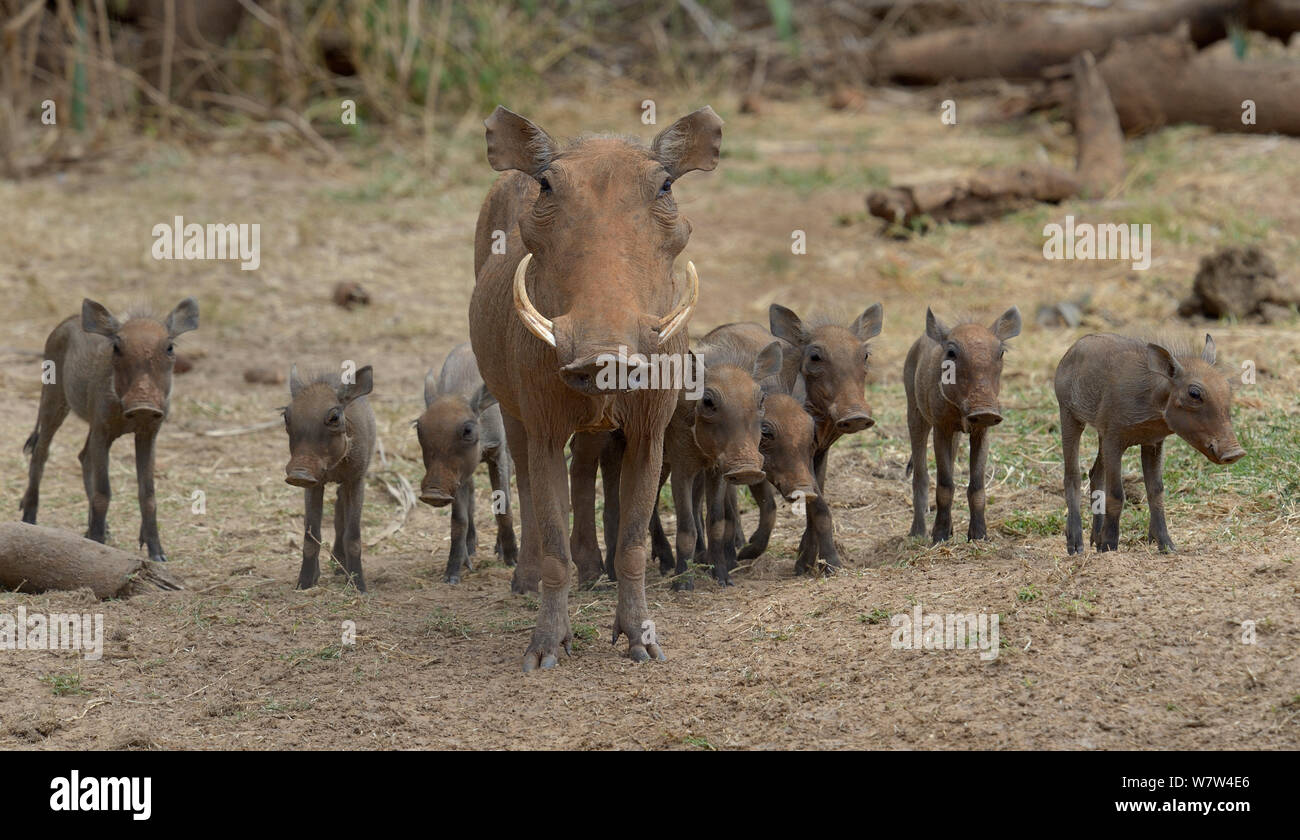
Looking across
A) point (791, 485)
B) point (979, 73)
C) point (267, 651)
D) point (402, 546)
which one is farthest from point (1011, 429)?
point (979, 73)

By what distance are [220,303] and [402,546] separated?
4535mm

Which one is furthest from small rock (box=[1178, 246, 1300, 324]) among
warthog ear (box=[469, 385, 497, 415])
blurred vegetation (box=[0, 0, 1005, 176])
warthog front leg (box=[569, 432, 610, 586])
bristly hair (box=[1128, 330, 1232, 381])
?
blurred vegetation (box=[0, 0, 1005, 176])

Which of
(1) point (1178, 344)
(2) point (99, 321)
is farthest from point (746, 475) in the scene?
(2) point (99, 321)

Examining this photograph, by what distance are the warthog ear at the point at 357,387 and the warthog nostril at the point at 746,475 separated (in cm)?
180

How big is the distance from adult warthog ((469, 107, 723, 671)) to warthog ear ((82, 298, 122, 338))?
7.15 feet

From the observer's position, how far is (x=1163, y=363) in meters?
5.42

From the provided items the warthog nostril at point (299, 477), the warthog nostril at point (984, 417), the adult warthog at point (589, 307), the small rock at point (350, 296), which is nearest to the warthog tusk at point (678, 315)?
the adult warthog at point (589, 307)

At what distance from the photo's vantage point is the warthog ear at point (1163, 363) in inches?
211

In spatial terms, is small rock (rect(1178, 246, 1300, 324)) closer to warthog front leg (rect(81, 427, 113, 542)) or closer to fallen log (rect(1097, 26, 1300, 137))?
fallen log (rect(1097, 26, 1300, 137))

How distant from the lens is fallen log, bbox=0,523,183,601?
610 cm

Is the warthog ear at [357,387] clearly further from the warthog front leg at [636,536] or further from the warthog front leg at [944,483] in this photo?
the warthog front leg at [944,483]

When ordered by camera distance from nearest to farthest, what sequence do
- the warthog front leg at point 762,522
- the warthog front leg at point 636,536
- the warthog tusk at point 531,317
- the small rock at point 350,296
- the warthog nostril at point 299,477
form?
the warthog tusk at point 531,317 < the warthog front leg at point 636,536 < the warthog nostril at point 299,477 < the warthog front leg at point 762,522 < the small rock at point 350,296

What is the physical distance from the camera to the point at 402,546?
7535 millimetres

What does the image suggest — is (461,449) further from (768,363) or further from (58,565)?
(58,565)
